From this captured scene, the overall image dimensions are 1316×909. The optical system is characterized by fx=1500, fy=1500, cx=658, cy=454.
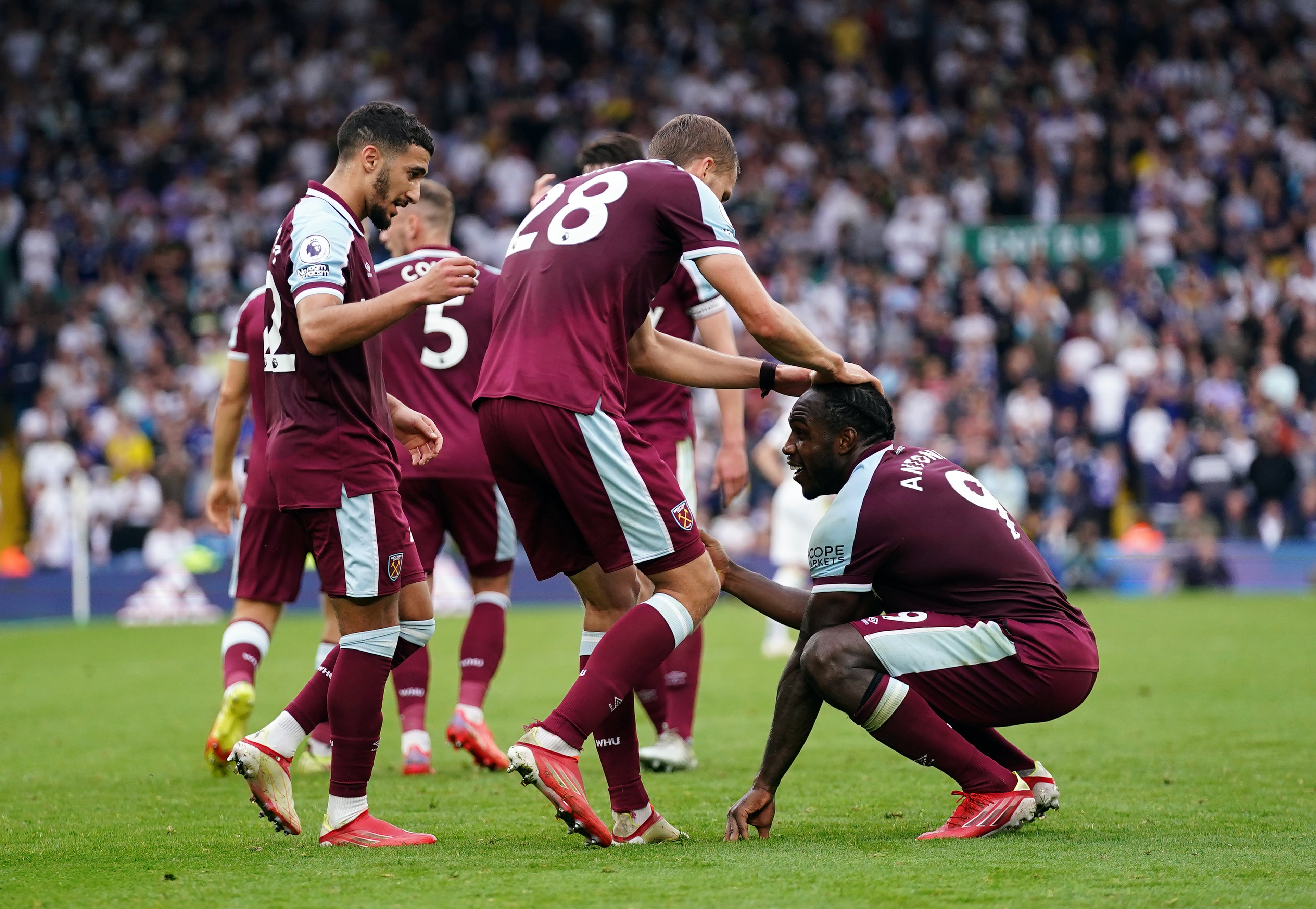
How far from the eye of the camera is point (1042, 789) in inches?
195

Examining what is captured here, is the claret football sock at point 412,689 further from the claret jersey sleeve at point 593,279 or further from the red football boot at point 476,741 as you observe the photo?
the claret jersey sleeve at point 593,279

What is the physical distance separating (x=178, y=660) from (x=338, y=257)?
27.7 feet

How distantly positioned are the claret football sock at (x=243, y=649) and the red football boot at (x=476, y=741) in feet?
2.90

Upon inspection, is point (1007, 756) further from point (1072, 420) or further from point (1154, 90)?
point (1154, 90)

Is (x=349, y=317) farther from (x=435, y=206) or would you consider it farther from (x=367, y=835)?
(x=435, y=206)

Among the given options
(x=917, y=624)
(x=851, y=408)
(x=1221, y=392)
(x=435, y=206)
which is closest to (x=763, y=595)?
(x=917, y=624)

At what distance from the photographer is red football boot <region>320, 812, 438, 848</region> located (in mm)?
4617

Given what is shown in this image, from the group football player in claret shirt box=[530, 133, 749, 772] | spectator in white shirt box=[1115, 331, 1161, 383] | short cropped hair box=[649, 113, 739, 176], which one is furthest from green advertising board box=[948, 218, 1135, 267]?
short cropped hair box=[649, 113, 739, 176]

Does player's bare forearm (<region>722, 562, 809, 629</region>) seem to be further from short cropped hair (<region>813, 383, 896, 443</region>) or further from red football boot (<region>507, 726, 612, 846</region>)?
red football boot (<region>507, 726, 612, 846</region>)

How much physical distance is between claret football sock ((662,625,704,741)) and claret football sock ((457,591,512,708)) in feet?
2.54

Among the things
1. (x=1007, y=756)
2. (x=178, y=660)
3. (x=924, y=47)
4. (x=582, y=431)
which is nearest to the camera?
(x=582, y=431)

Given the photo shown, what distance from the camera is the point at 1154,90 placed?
2356 cm

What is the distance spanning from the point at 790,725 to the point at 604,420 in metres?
1.16

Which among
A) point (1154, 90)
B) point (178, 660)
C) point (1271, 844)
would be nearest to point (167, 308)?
point (178, 660)
